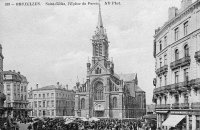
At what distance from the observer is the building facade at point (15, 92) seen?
72875 mm

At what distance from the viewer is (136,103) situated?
104 metres

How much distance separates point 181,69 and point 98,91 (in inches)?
2070

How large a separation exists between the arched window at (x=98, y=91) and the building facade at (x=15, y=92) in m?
19.1

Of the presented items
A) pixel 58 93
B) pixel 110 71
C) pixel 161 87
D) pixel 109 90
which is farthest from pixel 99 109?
pixel 161 87

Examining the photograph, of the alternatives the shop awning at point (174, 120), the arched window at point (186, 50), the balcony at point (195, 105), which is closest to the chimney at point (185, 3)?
the arched window at point (186, 50)

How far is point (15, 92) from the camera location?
2940 inches

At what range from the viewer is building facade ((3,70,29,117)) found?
72875 mm

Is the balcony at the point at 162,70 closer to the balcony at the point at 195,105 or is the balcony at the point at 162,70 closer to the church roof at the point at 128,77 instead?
the balcony at the point at 195,105

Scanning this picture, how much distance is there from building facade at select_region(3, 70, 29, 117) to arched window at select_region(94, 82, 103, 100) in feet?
62.6

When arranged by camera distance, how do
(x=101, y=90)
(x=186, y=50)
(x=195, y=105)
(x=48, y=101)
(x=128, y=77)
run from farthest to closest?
(x=128, y=77) → (x=48, y=101) → (x=101, y=90) → (x=186, y=50) → (x=195, y=105)

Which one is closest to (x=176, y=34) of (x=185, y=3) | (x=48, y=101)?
(x=185, y=3)

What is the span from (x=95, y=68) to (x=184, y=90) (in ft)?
177

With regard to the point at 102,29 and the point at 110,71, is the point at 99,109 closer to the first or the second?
the point at 110,71

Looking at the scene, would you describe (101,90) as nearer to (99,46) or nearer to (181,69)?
(99,46)
